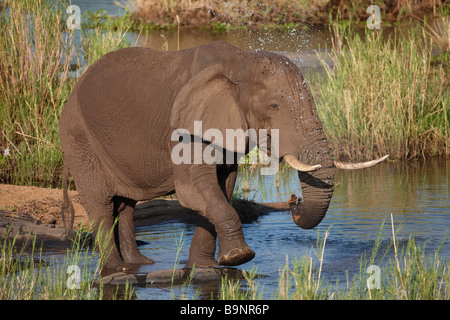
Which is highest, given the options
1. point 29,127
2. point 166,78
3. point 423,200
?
point 166,78

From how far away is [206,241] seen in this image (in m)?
7.72

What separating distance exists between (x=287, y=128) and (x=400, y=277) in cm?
143

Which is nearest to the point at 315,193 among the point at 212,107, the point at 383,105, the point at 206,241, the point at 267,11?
the point at 212,107

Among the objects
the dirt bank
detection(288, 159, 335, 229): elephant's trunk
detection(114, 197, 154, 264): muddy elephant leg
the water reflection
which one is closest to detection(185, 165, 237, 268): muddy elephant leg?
the water reflection

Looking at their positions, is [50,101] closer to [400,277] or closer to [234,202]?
[234,202]

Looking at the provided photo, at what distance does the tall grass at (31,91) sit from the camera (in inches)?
448

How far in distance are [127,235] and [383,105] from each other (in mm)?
5198

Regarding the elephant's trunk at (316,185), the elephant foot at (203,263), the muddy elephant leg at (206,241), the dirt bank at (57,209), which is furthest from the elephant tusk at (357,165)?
the dirt bank at (57,209)

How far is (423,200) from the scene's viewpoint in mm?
10078

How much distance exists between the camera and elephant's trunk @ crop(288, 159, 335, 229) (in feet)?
21.8

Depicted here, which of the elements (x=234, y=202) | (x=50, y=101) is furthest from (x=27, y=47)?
(x=234, y=202)

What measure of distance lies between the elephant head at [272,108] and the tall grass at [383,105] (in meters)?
5.26

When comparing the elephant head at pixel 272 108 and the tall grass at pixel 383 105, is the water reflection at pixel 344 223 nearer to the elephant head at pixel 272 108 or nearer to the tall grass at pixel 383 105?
the tall grass at pixel 383 105

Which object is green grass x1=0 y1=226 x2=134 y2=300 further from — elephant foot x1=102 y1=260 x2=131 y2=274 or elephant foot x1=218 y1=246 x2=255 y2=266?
elephant foot x1=218 y1=246 x2=255 y2=266
